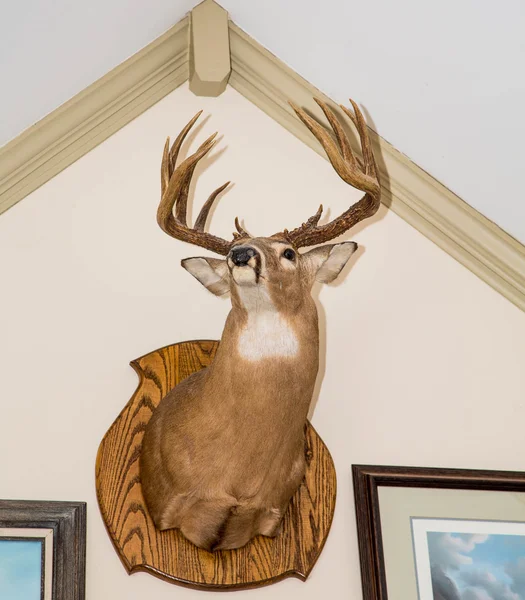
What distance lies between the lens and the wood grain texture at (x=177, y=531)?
10.2 ft

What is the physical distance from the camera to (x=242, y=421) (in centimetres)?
286

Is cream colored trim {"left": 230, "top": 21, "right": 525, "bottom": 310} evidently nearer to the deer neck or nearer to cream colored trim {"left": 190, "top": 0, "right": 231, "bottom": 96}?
cream colored trim {"left": 190, "top": 0, "right": 231, "bottom": 96}

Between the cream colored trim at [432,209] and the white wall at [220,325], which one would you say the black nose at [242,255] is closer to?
the white wall at [220,325]

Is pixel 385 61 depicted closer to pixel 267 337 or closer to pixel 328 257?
pixel 328 257

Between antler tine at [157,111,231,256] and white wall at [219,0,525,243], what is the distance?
2.70 ft

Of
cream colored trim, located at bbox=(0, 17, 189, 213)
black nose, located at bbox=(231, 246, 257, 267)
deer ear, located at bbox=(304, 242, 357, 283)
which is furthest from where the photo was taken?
cream colored trim, located at bbox=(0, 17, 189, 213)

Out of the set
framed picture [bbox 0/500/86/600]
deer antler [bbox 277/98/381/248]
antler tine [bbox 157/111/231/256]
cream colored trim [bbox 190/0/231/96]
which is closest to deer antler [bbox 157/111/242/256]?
antler tine [bbox 157/111/231/256]

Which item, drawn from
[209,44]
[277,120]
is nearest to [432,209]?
[277,120]

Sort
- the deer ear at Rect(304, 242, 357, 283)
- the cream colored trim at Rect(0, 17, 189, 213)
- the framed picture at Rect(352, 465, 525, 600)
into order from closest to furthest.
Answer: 1. the deer ear at Rect(304, 242, 357, 283)
2. the framed picture at Rect(352, 465, 525, 600)
3. the cream colored trim at Rect(0, 17, 189, 213)

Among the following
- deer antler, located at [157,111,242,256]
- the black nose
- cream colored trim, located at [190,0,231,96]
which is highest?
cream colored trim, located at [190,0,231,96]

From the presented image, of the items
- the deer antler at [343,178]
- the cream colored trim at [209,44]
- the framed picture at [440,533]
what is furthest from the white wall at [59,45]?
the framed picture at [440,533]

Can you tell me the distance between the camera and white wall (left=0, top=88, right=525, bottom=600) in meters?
3.24

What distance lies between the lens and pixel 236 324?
289 cm

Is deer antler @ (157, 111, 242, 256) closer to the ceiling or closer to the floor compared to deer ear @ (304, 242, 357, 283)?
closer to the ceiling
